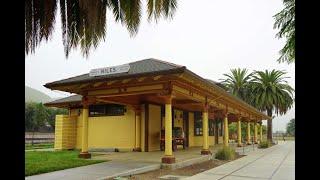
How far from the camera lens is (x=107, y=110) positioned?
23.1m

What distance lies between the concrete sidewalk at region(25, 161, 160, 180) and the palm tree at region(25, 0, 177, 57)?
13.3ft

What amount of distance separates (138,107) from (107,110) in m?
2.53

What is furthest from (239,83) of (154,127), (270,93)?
(154,127)

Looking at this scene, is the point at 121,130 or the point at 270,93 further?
the point at 270,93

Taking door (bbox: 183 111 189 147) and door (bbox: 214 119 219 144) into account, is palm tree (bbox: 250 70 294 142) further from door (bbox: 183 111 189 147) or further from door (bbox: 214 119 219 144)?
door (bbox: 183 111 189 147)

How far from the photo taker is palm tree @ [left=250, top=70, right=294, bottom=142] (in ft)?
150

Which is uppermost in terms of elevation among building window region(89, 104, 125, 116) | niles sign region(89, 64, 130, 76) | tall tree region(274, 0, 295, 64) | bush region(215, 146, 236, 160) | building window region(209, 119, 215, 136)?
tall tree region(274, 0, 295, 64)

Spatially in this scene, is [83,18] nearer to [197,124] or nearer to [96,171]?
[96,171]

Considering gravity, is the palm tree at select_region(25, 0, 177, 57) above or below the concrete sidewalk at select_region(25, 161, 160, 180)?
above

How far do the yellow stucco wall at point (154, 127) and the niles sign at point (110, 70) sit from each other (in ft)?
22.9

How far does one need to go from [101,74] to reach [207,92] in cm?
675

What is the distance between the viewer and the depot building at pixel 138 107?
15039mm

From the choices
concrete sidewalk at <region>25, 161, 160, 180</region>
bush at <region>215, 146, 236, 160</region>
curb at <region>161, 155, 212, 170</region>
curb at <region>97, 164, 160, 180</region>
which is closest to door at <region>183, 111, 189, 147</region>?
bush at <region>215, 146, 236, 160</region>
